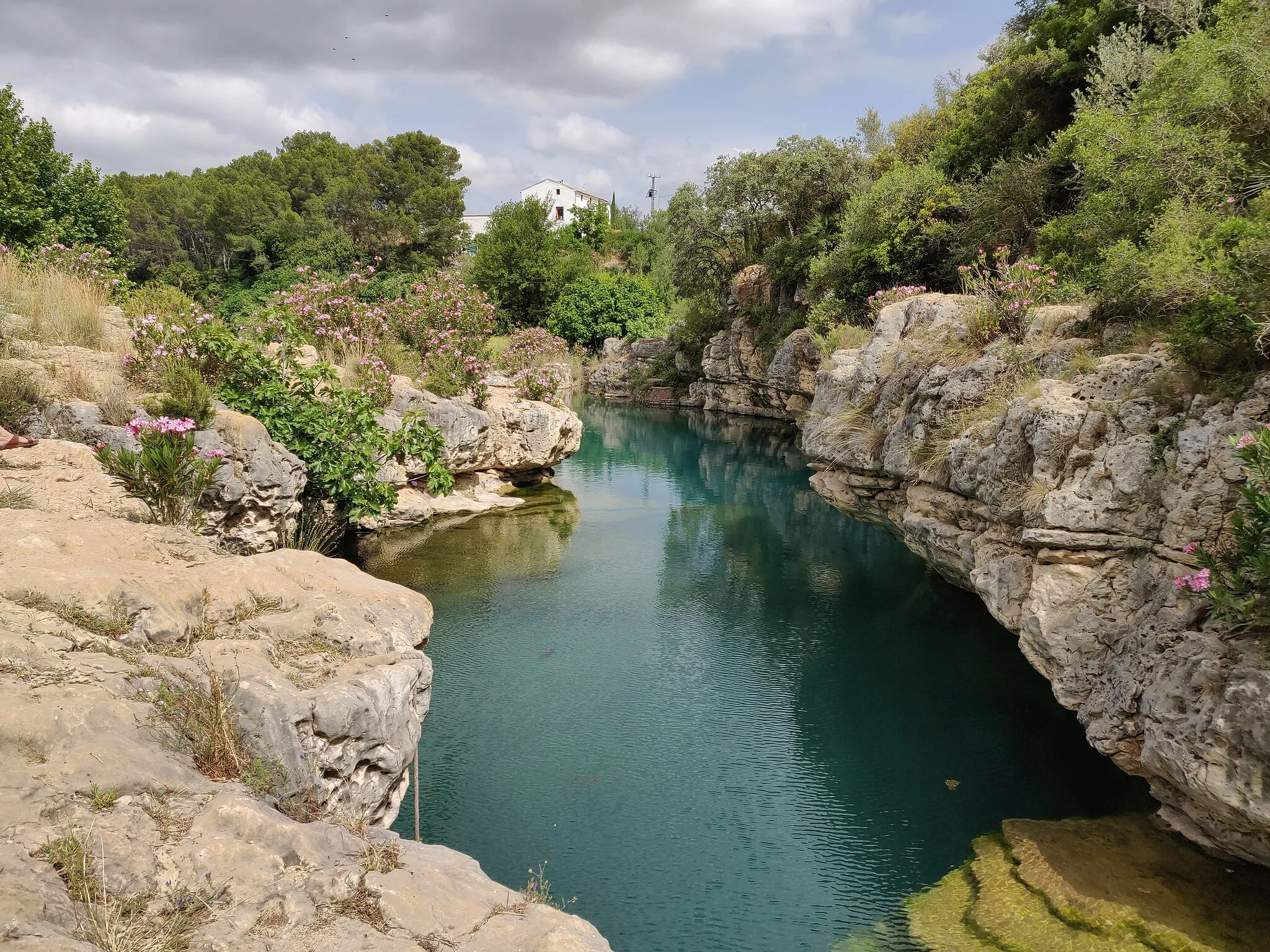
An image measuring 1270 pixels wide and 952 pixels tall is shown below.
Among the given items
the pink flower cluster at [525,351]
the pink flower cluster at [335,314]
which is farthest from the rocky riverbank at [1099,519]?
the pink flower cluster at [525,351]

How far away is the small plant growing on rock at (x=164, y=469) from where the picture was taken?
27.3 ft

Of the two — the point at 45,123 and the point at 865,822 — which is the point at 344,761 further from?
the point at 45,123

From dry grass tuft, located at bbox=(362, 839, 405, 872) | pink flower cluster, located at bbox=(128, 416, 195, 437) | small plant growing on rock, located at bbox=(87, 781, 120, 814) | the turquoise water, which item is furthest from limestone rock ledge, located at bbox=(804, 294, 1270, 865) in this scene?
pink flower cluster, located at bbox=(128, 416, 195, 437)

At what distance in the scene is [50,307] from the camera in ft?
41.1

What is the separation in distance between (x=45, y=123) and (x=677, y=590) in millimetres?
33403

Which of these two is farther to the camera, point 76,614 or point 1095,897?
point 1095,897

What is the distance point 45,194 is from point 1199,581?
39.3 m

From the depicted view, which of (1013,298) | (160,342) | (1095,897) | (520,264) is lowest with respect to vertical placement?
(1095,897)

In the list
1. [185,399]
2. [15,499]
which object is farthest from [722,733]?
[185,399]

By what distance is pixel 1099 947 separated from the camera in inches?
244

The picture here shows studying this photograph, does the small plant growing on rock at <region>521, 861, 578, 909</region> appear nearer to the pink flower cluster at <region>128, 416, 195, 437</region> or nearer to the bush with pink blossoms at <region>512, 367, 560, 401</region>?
the pink flower cluster at <region>128, 416, 195, 437</region>

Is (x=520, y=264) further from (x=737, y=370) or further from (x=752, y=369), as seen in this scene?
(x=752, y=369)

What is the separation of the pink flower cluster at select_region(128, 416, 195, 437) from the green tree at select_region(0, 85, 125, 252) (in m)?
19.7

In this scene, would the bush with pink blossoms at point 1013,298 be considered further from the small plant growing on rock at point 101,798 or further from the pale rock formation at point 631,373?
the pale rock formation at point 631,373
